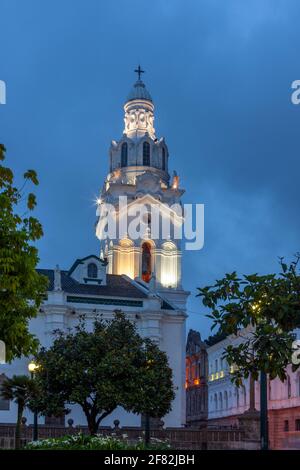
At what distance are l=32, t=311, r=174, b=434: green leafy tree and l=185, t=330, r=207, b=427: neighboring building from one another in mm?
49916

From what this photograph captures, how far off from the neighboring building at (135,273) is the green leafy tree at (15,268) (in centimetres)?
3166

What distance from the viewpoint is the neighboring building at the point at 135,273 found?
58469 millimetres

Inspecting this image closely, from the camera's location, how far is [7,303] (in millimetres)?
→ 18766

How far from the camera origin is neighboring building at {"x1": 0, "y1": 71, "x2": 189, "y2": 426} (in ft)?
192

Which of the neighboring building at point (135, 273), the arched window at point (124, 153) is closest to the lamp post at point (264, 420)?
the neighboring building at point (135, 273)

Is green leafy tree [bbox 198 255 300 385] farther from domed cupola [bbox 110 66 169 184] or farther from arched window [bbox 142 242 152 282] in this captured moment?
domed cupola [bbox 110 66 169 184]

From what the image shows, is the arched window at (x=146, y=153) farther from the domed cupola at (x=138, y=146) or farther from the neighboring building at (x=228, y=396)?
the neighboring building at (x=228, y=396)

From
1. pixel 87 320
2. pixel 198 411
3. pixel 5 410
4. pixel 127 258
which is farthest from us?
pixel 198 411

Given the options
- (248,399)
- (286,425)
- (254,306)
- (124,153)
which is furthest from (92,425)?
(124,153)

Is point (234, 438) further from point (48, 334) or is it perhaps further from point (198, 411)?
point (198, 411)

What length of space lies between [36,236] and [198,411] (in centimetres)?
8029

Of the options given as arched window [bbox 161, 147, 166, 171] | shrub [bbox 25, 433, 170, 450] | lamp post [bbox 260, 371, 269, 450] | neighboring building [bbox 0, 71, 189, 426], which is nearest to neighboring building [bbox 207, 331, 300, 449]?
neighboring building [bbox 0, 71, 189, 426]

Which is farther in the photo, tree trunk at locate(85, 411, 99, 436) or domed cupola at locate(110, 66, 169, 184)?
domed cupola at locate(110, 66, 169, 184)

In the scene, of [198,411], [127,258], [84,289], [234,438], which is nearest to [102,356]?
[234,438]
